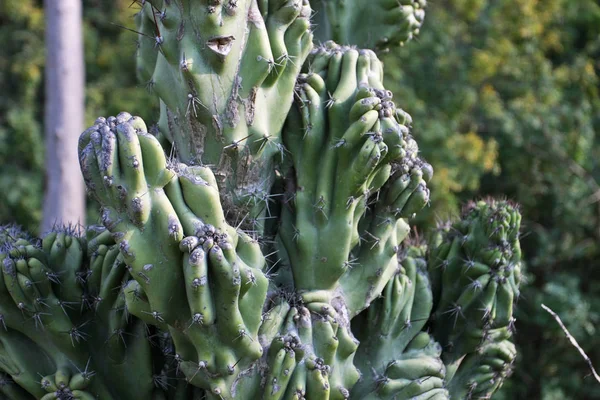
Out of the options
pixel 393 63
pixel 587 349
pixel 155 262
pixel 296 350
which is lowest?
pixel 587 349

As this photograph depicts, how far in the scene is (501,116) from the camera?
8.06 meters

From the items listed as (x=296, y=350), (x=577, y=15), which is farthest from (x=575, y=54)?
(x=296, y=350)

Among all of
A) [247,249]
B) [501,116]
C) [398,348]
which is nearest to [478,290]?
[398,348]

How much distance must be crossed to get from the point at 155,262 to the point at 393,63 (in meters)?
6.38

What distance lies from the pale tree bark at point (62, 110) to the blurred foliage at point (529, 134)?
3.43 meters

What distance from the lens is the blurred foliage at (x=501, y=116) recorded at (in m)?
7.64

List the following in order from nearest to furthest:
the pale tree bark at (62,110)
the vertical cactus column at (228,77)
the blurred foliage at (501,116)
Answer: the vertical cactus column at (228,77), the pale tree bark at (62,110), the blurred foliage at (501,116)

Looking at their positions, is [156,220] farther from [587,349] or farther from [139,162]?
[587,349]

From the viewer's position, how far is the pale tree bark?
6078mm

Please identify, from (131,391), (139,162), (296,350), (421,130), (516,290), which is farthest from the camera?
(421,130)

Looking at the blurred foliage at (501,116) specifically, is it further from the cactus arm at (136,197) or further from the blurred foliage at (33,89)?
the cactus arm at (136,197)

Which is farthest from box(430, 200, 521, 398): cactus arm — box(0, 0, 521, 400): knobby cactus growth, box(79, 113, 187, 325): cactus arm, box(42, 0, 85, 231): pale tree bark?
box(42, 0, 85, 231): pale tree bark

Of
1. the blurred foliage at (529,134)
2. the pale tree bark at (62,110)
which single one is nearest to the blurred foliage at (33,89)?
the pale tree bark at (62,110)

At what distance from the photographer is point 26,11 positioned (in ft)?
26.8
